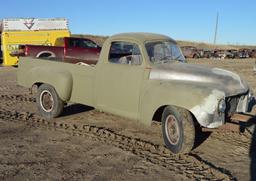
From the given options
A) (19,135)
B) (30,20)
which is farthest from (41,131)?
(30,20)

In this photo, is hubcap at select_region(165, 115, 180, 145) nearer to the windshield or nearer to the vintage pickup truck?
the vintage pickup truck

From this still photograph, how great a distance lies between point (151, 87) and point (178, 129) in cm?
90

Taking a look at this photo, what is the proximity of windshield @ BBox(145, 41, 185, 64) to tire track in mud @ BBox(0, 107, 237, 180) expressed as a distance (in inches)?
62.1

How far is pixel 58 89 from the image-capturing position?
8.09m

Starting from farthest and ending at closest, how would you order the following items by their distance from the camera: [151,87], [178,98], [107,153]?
1. [151,87]
2. [107,153]
3. [178,98]

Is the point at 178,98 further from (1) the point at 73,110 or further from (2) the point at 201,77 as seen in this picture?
(1) the point at 73,110

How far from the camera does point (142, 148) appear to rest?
641cm

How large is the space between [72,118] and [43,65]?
143 cm

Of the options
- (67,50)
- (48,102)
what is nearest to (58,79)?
(48,102)

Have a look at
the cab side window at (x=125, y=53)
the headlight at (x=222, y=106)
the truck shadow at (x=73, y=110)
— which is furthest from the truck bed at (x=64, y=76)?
the headlight at (x=222, y=106)

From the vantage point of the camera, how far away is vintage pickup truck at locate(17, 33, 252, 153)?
18.9 ft

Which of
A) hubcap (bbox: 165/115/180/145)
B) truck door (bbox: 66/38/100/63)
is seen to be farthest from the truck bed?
truck door (bbox: 66/38/100/63)

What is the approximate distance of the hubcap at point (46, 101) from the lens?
8.63 m

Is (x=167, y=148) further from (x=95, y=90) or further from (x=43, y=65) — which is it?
(x=43, y=65)
